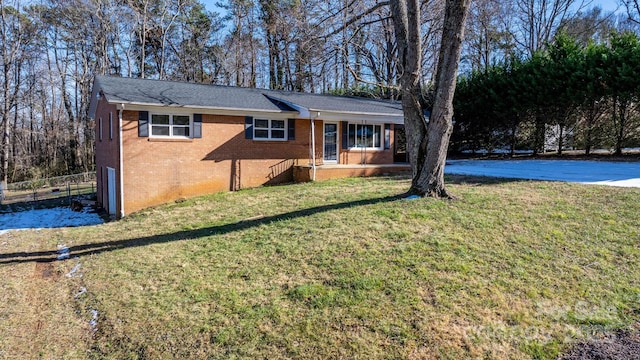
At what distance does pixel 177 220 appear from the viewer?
9922mm

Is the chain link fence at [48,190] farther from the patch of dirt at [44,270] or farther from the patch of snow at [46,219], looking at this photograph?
the patch of dirt at [44,270]

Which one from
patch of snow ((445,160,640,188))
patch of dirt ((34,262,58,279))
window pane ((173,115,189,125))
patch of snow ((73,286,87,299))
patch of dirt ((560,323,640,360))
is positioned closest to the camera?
patch of dirt ((560,323,640,360))

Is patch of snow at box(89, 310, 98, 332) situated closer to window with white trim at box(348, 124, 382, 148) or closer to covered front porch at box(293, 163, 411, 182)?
covered front porch at box(293, 163, 411, 182)

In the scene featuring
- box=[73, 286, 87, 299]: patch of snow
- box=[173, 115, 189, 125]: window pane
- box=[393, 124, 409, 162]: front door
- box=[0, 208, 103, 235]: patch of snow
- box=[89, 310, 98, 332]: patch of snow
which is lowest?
box=[89, 310, 98, 332]: patch of snow

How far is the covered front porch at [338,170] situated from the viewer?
46.8 feet

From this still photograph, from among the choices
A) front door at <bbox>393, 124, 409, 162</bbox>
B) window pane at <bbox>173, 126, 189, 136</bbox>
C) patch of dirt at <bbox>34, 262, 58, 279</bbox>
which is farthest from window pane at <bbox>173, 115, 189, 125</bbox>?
front door at <bbox>393, 124, 409, 162</bbox>

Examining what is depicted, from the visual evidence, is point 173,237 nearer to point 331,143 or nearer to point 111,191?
point 111,191

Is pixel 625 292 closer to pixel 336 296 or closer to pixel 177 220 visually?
pixel 336 296

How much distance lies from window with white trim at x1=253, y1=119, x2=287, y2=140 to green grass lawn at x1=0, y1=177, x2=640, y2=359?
6.10 metres

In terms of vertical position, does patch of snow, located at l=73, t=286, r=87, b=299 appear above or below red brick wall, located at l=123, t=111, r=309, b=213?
below

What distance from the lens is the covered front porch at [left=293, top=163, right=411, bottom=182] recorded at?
1427cm

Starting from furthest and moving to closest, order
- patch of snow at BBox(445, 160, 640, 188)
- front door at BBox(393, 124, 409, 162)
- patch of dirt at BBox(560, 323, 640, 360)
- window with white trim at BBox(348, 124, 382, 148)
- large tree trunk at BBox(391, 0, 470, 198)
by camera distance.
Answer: front door at BBox(393, 124, 409, 162), window with white trim at BBox(348, 124, 382, 148), patch of snow at BBox(445, 160, 640, 188), large tree trunk at BBox(391, 0, 470, 198), patch of dirt at BBox(560, 323, 640, 360)

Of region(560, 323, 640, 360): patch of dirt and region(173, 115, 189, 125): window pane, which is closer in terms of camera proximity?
region(560, 323, 640, 360): patch of dirt

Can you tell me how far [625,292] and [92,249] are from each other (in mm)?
9197
